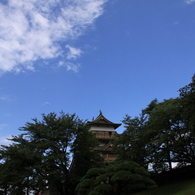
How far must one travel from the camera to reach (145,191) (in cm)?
2147

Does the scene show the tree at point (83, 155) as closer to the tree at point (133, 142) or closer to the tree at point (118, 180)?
the tree at point (133, 142)

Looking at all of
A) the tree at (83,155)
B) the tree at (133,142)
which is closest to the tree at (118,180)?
the tree at (133,142)

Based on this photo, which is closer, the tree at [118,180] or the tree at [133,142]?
the tree at [118,180]

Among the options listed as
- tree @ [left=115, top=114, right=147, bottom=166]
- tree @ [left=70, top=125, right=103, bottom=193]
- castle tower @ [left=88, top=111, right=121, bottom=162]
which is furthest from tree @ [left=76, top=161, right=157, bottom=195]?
castle tower @ [left=88, top=111, right=121, bottom=162]

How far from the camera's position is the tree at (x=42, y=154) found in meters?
23.3

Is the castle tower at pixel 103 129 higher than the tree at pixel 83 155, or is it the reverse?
the castle tower at pixel 103 129

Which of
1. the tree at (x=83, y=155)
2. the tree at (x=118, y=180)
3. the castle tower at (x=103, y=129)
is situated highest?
the castle tower at (x=103, y=129)

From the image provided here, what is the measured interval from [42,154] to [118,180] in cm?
1289

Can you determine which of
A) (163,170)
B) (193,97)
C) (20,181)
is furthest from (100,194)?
(20,181)

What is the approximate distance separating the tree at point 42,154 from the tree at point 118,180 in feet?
28.2

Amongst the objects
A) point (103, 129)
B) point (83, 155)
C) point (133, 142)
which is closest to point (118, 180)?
point (133, 142)

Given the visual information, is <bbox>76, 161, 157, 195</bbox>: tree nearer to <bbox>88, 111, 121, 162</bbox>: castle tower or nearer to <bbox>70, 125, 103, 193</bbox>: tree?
<bbox>70, 125, 103, 193</bbox>: tree

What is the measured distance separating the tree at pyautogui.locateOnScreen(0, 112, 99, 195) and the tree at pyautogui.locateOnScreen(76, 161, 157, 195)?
8591mm

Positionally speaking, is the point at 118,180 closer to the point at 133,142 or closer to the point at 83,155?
the point at 133,142
